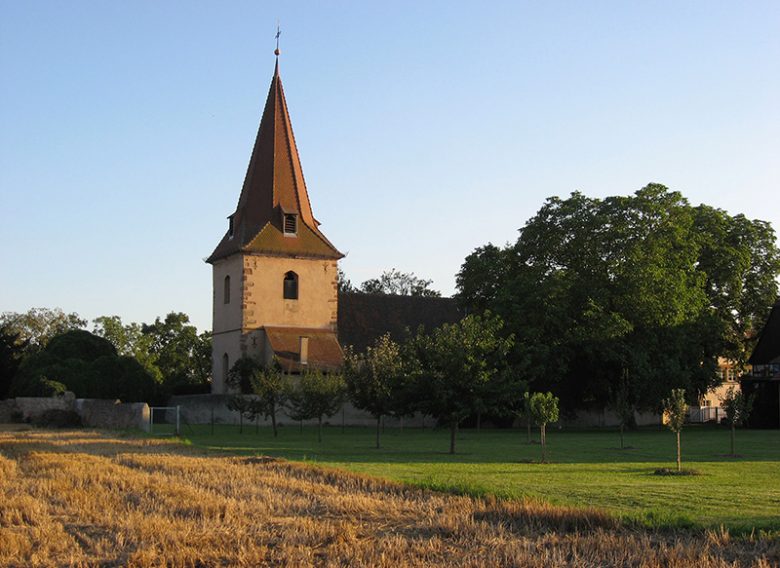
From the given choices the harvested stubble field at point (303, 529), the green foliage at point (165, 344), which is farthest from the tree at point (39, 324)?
the harvested stubble field at point (303, 529)

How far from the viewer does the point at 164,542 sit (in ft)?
40.0

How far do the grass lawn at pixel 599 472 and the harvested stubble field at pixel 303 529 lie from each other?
146 cm

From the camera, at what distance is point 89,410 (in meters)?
47.5

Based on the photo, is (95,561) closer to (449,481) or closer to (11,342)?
(449,481)

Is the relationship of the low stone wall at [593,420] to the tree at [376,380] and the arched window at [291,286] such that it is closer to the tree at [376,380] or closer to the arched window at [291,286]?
the arched window at [291,286]

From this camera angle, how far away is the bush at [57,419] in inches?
1843

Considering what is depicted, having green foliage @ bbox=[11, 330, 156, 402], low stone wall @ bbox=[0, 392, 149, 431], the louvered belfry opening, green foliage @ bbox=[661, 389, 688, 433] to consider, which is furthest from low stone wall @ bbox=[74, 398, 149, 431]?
green foliage @ bbox=[661, 389, 688, 433]

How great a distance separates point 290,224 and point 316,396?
22.3 metres

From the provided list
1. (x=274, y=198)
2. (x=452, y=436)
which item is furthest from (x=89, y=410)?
(x=452, y=436)

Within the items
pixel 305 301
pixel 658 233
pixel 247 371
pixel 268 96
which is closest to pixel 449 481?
pixel 658 233

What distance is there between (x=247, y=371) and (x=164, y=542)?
47063 millimetres

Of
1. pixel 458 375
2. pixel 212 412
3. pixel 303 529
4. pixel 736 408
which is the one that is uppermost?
pixel 458 375

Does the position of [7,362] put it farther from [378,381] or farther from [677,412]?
[677,412]

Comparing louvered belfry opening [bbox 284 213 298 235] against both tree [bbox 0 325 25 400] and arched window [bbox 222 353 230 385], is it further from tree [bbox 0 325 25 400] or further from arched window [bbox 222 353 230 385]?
tree [bbox 0 325 25 400]
